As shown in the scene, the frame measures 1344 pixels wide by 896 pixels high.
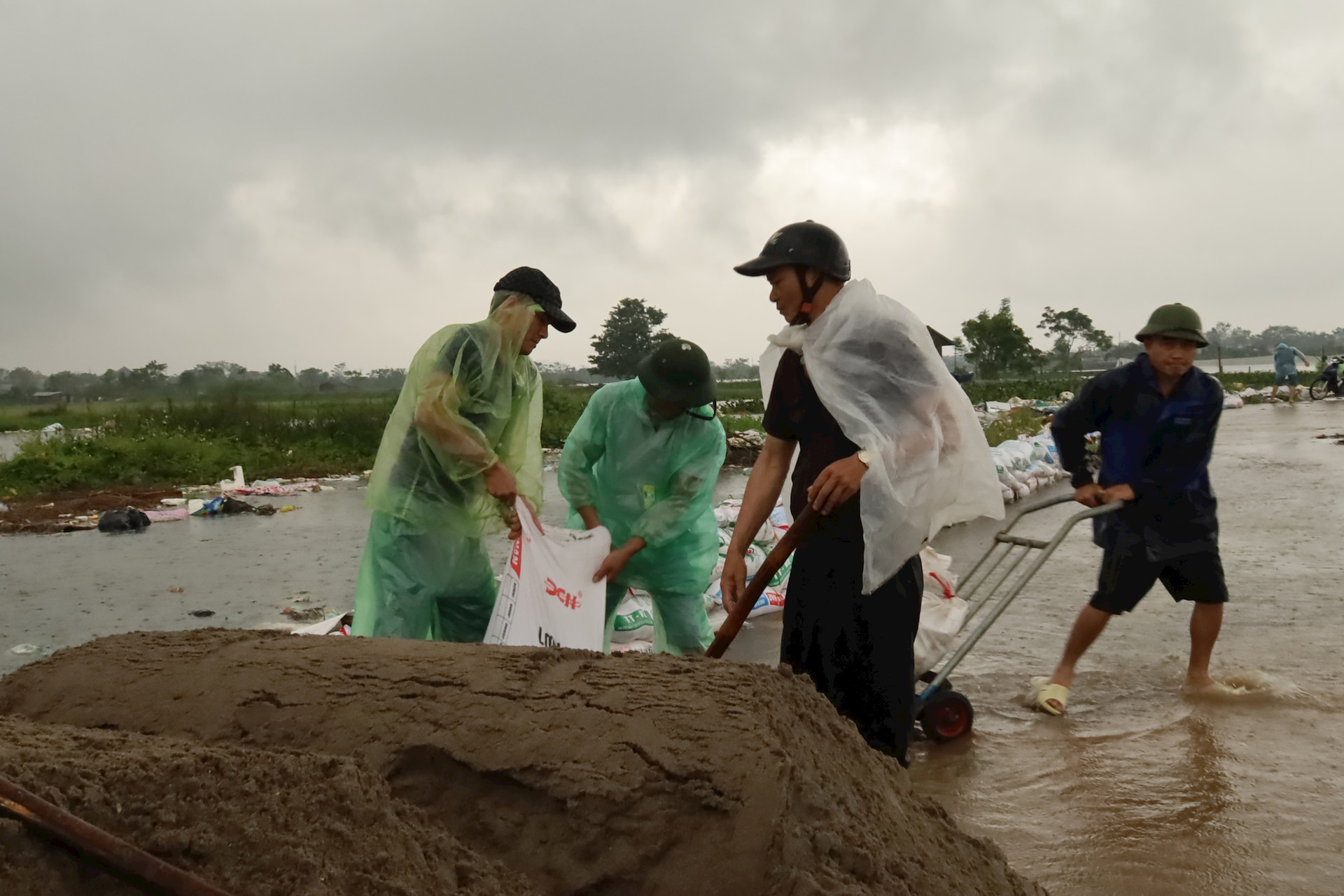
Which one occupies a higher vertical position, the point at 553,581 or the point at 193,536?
the point at 553,581

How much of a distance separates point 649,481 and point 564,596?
2.08 feet

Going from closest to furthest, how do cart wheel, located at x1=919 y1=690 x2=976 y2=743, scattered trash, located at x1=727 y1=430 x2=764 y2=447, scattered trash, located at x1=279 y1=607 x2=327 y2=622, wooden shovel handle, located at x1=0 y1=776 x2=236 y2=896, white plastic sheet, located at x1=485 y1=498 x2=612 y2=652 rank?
wooden shovel handle, located at x1=0 y1=776 x2=236 y2=896
white plastic sheet, located at x1=485 y1=498 x2=612 y2=652
cart wheel, located at x1=919 y1=690 x2=976 y2=743
scattered trash, located at x1=279 y1=607 x2=327 y2=622
scattered trash, located at x1=727 y1=430 x2=764 y2=447

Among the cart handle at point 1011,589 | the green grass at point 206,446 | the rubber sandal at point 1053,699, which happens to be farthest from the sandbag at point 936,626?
the green grass at point 206,446

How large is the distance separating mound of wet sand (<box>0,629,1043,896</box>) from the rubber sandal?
218 cm

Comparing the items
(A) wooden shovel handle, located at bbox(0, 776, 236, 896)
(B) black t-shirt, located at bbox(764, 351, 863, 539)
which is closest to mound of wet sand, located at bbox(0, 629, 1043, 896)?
(A) wooden shovel handle, located at bbox(0, 776, 236, 896)

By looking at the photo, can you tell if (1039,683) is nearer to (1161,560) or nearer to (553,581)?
(1161,560)

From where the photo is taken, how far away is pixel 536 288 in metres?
3.39

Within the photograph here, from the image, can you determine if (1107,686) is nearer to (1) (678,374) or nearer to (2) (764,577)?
(1) (678,374)

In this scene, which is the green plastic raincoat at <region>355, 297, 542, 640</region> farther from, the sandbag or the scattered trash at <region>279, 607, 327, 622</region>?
the scattered trash at <region>279, 607, 327, 622</region>

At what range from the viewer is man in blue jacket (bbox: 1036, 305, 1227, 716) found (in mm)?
3898

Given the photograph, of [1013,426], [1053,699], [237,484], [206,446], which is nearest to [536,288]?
[1053,699]

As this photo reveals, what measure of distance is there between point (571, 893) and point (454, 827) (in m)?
0.22

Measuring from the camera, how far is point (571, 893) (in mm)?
1552

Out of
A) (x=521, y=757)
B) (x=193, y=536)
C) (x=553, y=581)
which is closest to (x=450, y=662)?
(x=521, y=757)
